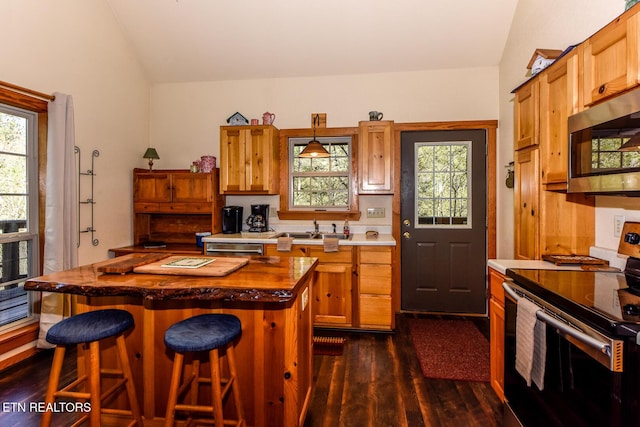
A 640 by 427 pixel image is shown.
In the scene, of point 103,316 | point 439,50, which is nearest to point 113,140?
point 103,316

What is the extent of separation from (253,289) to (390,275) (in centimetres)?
201

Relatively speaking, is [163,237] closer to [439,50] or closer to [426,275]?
[426,275]

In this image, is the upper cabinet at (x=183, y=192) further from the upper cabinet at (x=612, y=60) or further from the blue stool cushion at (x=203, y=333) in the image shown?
the upper cabinet at (x=612, y=60)

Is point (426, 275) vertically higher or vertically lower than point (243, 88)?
lower

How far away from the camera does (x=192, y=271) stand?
1.74m

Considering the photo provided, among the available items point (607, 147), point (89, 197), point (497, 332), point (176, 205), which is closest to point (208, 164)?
point (176, 205)

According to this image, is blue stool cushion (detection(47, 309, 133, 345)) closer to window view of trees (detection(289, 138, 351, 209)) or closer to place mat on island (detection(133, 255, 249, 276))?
place mat on island (detection(133, 255, 249, 276))

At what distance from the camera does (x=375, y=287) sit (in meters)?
3.25

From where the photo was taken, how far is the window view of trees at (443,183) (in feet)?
12.5

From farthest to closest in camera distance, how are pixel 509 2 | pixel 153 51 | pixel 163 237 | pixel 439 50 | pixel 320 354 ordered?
pixel 163 237 < pixel 153 51 < pixel 439 50 < pixel 509 2 < pixel 320 354

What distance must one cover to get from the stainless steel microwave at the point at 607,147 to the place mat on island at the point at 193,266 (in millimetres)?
1822

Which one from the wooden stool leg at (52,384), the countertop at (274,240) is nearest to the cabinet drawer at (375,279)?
the countertop at (274,240)

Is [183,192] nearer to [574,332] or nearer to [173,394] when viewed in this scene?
[173,394]

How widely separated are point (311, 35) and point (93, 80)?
2.25 meters
